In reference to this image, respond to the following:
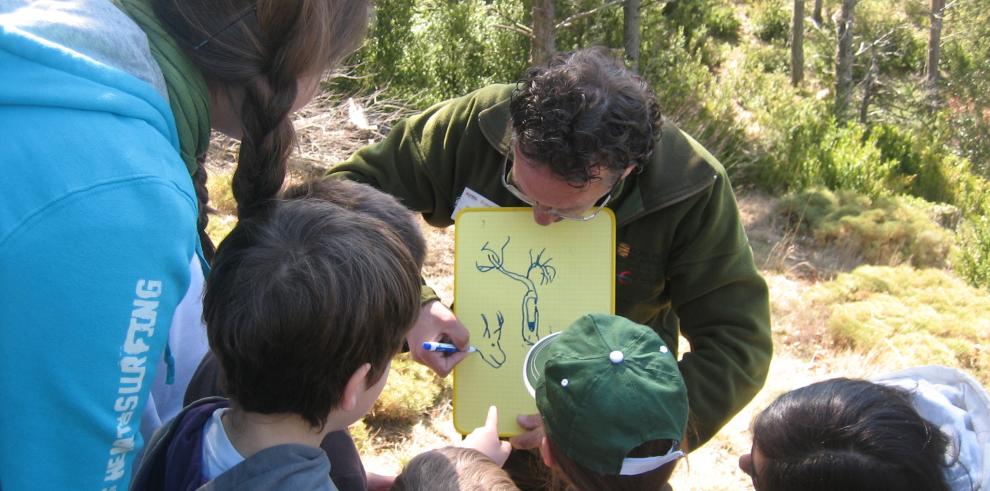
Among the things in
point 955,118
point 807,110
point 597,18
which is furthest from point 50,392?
point 955,118

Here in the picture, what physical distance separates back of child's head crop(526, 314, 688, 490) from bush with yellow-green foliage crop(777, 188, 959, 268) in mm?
7966

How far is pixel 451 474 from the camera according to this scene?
1415mm

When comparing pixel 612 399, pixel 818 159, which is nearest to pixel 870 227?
pixel 818 159

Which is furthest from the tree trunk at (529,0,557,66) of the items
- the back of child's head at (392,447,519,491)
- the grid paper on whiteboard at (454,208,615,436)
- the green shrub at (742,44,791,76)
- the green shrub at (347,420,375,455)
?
the green shrub at (742,44,791,76)

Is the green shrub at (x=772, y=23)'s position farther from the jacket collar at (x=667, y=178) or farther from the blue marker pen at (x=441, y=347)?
the blue marker pen at (x=441, y=347)

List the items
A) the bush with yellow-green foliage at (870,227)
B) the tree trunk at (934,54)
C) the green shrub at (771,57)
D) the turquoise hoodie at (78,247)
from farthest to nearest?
the green shrub at (771,57) → the tree trunk at (934,54) → the bush with yellow-green foliage at (870,227) → the turquoise hoodie at (78,247)

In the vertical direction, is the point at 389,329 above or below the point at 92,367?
below

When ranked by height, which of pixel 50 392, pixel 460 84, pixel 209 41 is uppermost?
pixel 209 41

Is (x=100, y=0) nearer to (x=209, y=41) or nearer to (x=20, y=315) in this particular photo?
(x=209, y=41)

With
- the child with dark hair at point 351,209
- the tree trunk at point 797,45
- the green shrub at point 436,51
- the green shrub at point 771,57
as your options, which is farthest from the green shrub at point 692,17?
the child with dark hair at point 351,209

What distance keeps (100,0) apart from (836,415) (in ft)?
4.69

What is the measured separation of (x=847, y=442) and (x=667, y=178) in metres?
0.76

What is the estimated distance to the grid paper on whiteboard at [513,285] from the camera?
1.93 meters

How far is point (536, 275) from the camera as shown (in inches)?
77.0
